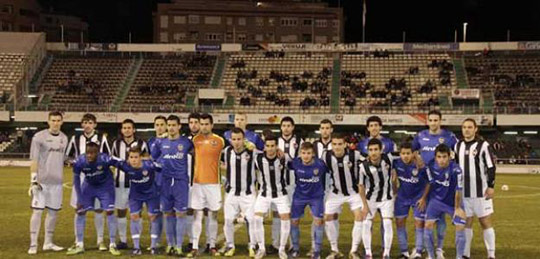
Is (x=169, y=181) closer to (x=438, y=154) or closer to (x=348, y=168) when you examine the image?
(x=348, y=168)

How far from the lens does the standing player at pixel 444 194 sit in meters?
9.66

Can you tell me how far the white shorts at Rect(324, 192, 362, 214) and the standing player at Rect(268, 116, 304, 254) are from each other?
0.91 meters

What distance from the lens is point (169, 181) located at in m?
10.6

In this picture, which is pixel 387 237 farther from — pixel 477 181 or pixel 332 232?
pixel 477 181

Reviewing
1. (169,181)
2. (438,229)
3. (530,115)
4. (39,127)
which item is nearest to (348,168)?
(438,229)

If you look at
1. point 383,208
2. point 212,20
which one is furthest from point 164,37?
point 383,208

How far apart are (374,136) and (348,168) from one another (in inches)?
36.1

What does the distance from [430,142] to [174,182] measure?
448 centimetres

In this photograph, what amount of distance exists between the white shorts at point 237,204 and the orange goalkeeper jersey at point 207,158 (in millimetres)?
440

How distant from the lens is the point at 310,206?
33.9 ft

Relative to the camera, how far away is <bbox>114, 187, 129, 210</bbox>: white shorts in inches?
433

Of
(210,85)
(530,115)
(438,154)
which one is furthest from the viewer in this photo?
(210,85)

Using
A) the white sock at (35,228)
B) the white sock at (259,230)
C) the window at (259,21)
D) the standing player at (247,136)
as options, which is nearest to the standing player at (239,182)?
the white sock at (259,230)

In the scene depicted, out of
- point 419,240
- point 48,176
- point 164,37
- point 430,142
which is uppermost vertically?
point 164,37
